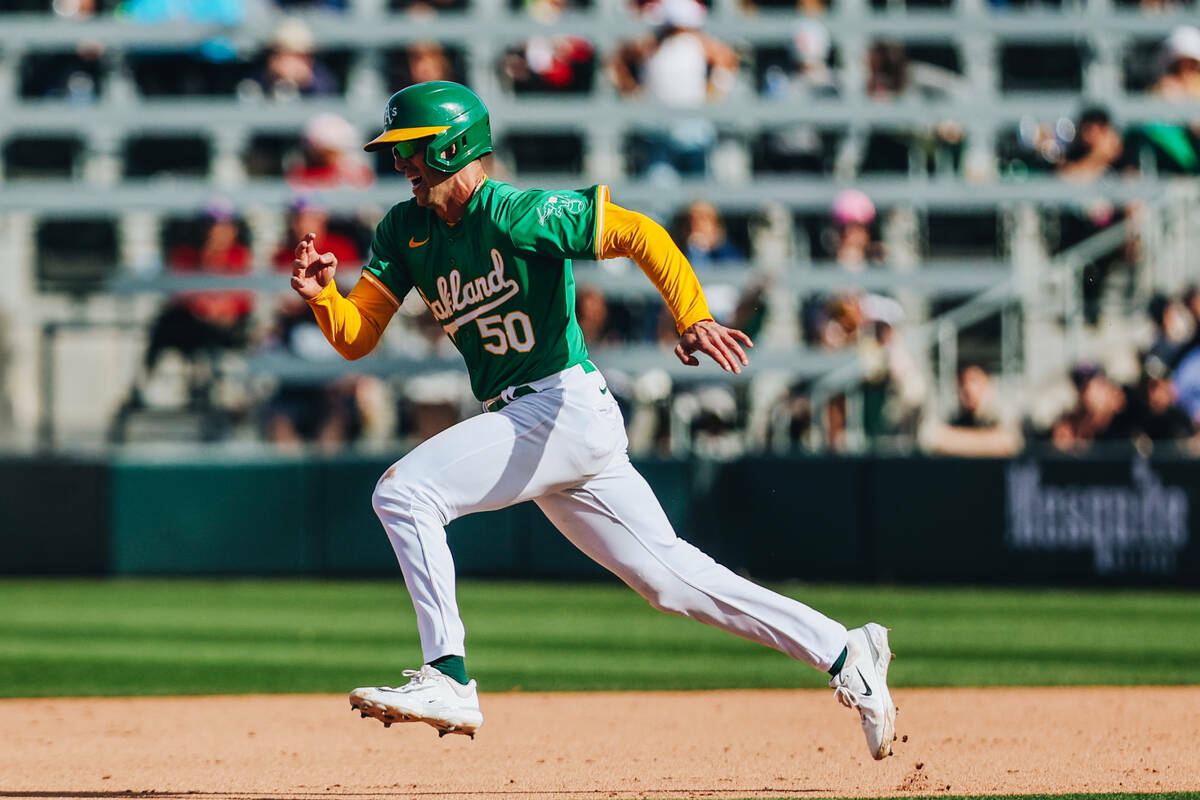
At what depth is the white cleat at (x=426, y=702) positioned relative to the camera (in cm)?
427

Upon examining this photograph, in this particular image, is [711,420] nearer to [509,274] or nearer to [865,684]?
[865,684]

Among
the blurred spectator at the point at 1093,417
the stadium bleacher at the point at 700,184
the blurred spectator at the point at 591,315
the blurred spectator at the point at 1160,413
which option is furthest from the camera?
the stadium bleacher at the point at 700,184

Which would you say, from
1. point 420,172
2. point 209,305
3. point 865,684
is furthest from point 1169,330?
point 420,172

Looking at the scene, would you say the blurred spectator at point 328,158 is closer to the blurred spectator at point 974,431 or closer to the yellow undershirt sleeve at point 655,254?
the blurred spectator at point 974,431

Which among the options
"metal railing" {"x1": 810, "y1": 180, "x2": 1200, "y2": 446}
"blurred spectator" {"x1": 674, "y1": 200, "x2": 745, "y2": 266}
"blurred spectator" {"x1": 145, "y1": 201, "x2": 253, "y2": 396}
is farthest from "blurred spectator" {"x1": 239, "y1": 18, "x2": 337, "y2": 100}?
"metal railing" {"x1": 810, "y1": 180, "x2": 1200, "y2": 446}

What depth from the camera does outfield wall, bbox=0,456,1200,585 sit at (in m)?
10.9

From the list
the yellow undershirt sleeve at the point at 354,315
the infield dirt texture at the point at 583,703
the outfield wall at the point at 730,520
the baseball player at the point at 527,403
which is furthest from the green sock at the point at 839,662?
the outfield wall at the point at 730,520

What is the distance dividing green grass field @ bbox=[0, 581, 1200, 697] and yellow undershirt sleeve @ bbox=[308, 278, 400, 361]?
2.59 m

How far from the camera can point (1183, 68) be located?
13.6 metres

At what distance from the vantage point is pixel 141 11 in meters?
15.0

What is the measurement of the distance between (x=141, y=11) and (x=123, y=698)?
950 centimetres

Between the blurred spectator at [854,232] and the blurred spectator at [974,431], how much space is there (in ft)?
7.11

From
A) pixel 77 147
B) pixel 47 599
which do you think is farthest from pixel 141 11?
pixel 47 599

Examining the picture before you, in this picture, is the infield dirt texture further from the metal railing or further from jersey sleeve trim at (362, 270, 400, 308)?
the metal railing
